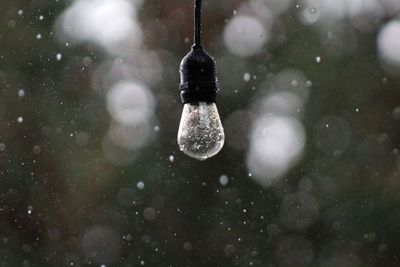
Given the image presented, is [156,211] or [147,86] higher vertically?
[147,86]

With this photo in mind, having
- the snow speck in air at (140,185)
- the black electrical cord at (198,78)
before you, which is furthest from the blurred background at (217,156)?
the black electrical cord at (198,78)

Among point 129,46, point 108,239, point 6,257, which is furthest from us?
point 129,46

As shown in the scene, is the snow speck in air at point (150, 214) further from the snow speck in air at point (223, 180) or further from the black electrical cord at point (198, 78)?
the black electrical cord at point (198, 78)

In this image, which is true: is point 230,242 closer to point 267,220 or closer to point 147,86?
point 267,220

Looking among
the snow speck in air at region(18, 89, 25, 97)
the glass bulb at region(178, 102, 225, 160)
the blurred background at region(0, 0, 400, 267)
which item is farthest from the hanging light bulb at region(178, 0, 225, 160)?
the snow speck in air at region(18, 89, 25, 97)

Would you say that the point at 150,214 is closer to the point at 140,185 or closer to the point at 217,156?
the point at 140,185

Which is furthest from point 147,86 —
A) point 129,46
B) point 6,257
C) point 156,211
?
point 6,257

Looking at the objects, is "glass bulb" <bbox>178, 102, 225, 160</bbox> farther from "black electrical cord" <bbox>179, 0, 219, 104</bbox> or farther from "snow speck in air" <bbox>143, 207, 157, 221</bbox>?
"snow speck in air" <bbox>143, 207, 157, 221</bbox>
